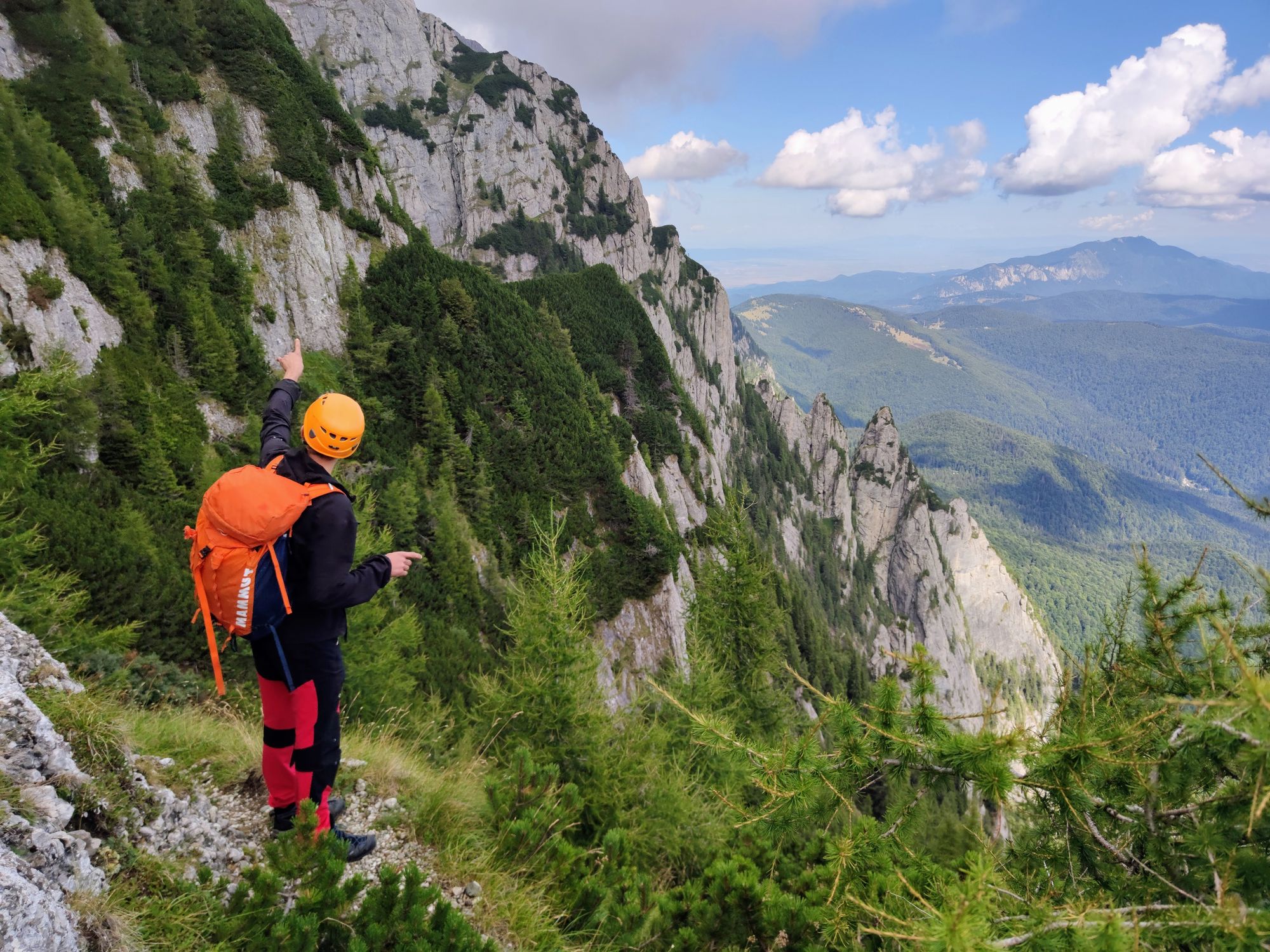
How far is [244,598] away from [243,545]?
14.4 inches

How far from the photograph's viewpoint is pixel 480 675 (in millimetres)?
14547

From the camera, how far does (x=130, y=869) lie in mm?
3529

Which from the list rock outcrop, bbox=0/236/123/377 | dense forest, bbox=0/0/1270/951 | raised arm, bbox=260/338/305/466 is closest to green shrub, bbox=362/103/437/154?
dense forest, bbox=0/0/1270/951

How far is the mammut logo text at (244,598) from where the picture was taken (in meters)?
3.97

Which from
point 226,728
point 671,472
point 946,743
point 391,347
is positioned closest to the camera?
point 946,743

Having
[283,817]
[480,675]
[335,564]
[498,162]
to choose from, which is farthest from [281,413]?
[498,162]

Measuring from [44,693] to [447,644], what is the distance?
16.9 m

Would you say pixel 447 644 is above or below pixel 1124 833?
below

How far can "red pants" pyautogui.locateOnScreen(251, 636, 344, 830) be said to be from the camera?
455 cm

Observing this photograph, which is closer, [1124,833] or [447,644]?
[1124,833]

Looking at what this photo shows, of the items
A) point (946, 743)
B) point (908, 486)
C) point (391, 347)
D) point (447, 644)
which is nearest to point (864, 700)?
point (946, 743)

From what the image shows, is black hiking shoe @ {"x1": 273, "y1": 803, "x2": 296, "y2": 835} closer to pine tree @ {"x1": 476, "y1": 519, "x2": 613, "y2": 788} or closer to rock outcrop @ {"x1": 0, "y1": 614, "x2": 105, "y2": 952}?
rock outcrop @ {"x1": 0, "y1": 614, "x2": 105, "y2": 952}

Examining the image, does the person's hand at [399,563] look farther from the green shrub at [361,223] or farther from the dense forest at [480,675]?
the green shrub at [361,223]

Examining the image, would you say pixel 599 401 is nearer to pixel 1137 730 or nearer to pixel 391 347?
pixel 391 347
